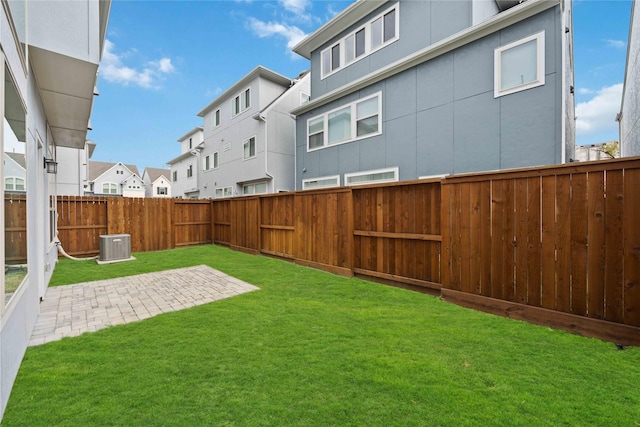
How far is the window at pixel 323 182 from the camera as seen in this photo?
35.2 feet

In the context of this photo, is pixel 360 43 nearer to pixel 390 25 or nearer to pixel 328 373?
pixel 390 25

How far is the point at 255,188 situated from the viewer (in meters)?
15.2

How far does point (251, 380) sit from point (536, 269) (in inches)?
139

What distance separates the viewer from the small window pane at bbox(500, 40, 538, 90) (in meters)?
6.24

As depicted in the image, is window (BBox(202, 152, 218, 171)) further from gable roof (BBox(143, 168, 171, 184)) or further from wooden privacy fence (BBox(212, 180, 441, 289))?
gable roof (BBox(143, 168, 171, 184))

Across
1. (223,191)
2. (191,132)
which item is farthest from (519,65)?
(191,132)

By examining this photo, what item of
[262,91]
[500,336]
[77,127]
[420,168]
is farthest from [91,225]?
[500,336]

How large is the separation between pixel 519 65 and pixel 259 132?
36.1 feet

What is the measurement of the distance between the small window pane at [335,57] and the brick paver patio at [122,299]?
29.8 ft

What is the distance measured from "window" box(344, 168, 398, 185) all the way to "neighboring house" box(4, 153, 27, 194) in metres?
7.85

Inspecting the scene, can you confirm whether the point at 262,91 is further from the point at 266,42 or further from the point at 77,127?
the point at 77,127

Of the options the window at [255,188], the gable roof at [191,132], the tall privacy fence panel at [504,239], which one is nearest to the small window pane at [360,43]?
the tall privacy fence panel at [504,239]

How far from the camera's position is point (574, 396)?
212 cm

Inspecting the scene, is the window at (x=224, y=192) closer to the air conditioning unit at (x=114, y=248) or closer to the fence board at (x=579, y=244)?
the air conditioning unit at (x=114, y=248)
